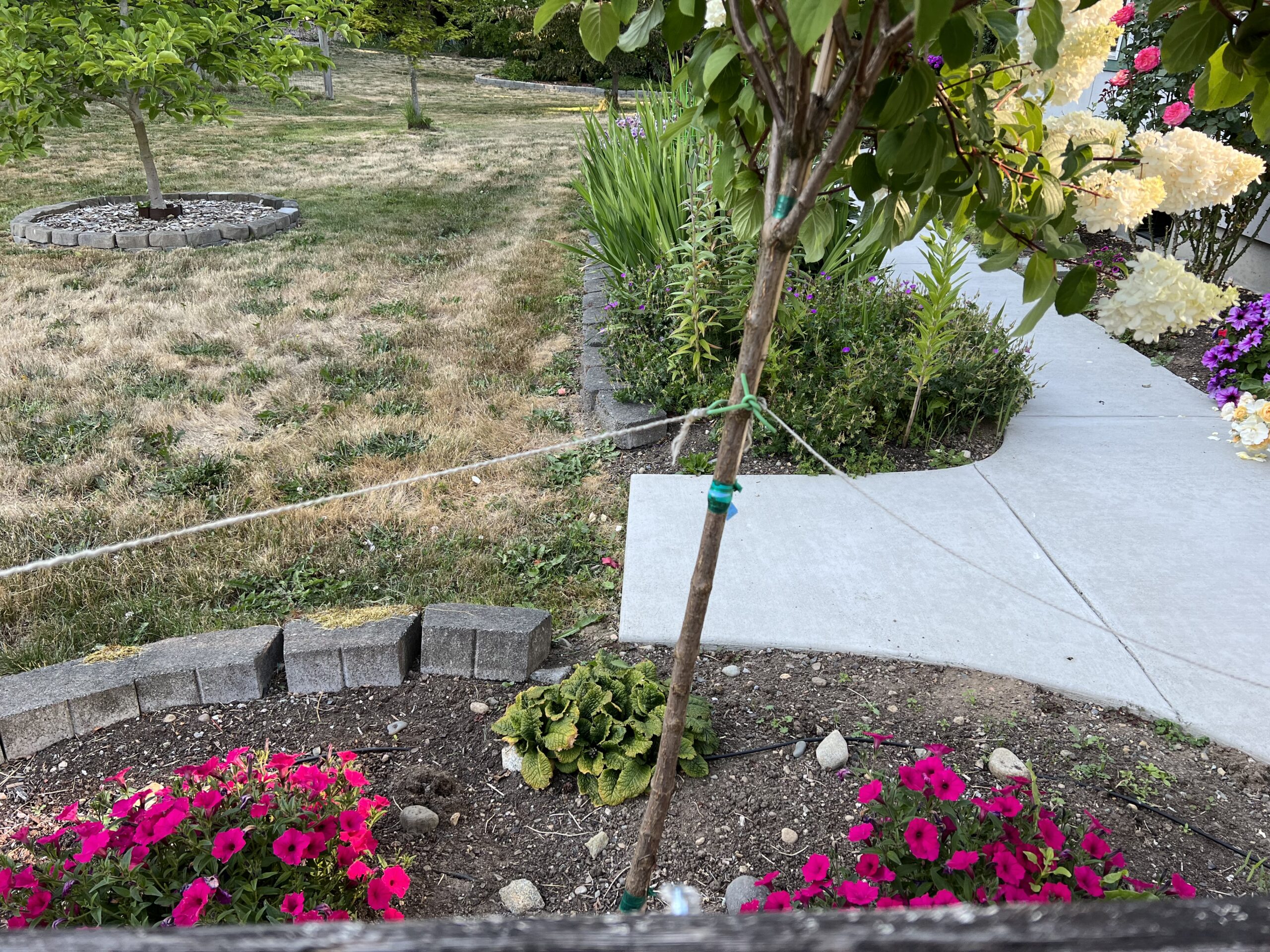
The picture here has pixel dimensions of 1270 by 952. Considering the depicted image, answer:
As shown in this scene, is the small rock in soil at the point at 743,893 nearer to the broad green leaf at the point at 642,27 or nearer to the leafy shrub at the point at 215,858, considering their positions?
the leafy shrub at the point at 215,858

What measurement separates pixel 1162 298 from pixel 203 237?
23.6 feet

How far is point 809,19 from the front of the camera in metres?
0.72

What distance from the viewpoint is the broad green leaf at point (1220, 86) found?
1.22 m

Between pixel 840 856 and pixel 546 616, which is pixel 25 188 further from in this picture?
pixel 840 856

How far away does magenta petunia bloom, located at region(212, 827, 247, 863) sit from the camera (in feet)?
4.71

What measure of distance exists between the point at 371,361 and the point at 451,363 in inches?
17.2

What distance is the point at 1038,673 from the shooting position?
2281 mm

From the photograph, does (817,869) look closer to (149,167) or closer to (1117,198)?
(1117,198)

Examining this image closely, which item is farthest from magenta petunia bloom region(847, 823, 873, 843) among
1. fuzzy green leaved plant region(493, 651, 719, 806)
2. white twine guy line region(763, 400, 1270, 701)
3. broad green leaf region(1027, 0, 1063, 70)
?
broad green leaf region(1027, 0, 1063, 70)

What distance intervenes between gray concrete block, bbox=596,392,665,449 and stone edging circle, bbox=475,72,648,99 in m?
19.2

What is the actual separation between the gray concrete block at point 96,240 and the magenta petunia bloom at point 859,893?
7376 millimetres

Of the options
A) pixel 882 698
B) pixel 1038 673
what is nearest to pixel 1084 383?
pixel 1038 673

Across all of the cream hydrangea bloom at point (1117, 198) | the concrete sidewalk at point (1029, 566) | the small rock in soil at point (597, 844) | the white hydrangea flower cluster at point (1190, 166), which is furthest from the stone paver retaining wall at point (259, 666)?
the white hydrangea flower cluster at point (1190, 166)

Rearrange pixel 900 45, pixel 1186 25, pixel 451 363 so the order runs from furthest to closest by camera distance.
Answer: pixel 451 363
pixel 1186 25
pixel 900 45
